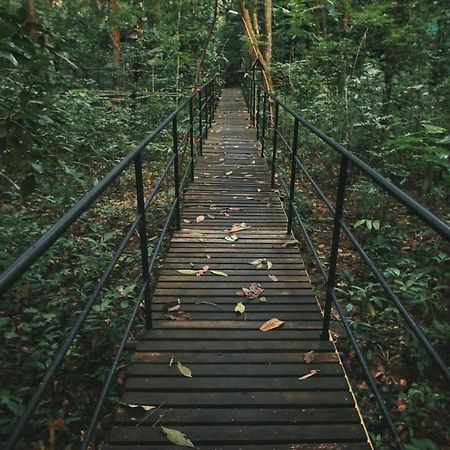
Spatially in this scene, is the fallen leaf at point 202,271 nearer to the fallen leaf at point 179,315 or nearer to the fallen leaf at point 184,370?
the fallen leaf at point 179,315

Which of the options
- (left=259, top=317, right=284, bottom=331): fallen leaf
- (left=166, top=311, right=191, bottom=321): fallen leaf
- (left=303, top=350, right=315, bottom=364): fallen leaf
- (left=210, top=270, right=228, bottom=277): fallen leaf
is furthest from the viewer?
(left=210, top=270, right=228, bottom=277): fallen leaf

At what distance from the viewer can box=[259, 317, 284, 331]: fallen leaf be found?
2877 millimetres

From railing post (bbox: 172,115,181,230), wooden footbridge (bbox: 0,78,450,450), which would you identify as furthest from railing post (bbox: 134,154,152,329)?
railing post (bbox: 172,115,181,230)

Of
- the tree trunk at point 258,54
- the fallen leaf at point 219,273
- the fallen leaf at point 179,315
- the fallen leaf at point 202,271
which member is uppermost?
the tree trunk at point 258,54

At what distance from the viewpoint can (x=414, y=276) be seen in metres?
3.78

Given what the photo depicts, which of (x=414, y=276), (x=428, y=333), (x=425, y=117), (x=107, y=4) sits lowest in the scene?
(x=428, y=333)

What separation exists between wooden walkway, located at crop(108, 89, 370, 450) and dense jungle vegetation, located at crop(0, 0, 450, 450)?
53 centimetres

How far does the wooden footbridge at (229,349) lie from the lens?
1.86m

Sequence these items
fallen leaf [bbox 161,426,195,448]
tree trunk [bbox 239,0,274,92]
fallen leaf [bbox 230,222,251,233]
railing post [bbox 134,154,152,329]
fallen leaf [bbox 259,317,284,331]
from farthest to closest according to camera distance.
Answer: tree trunk [bbox 239,0,274,92] → fallen leaf [bbox 230,222,251,233] → fallen leaf [bbox 259,317,284,331] → railing post [bbox 134,154,152,329] → fallen leaf [bbox 161,426,195,448]

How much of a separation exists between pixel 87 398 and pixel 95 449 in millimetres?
408

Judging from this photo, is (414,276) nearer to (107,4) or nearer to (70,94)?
(70,94)

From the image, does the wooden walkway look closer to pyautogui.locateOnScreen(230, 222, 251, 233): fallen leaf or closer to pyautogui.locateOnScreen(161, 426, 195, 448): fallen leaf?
pyautogui.locateOnScreen(161, 426, 195, 448): fallen leaf

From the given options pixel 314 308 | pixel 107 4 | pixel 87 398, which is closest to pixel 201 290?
pixel 314 308

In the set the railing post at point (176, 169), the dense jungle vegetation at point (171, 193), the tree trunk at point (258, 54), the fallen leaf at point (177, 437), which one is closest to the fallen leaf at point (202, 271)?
the dense jungle vegetation at point (171, 193)
